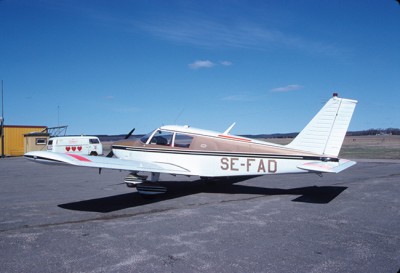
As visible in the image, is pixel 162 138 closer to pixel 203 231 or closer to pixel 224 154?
pixel 224 154

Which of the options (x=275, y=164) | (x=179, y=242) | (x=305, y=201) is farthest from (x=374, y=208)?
(x=179, y=242)

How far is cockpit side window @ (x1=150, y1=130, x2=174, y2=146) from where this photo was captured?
36.1 ft

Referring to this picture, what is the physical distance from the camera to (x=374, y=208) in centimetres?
820

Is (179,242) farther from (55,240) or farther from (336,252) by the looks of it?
(336,252)

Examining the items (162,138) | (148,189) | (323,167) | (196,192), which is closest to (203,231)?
(148,189)

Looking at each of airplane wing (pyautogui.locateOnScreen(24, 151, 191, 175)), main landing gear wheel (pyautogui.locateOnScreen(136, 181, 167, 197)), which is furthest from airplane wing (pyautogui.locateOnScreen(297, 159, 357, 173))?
main landing gear wheel (pyautogui.locateOnScreen(136, 181, 167, 197))

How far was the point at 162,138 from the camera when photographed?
11102 mm

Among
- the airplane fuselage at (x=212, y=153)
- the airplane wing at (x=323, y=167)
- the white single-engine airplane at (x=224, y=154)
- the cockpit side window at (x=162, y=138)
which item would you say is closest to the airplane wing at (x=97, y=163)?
the white single-engine airplane at (x=224, y=154)

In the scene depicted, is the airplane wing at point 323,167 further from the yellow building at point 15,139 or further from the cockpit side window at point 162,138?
the yellow building at point 15,139

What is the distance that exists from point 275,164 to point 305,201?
1295 millimetres

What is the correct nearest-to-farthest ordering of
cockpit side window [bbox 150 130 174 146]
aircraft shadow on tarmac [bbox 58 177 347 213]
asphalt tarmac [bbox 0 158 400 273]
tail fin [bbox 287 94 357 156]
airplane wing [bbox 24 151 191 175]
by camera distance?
asphalt tarmac [bbox 0 158 400 273], airplane wing [bbox 24 151 191 175], aircraft shadow on tarmac [bbox 58 177 347 213], tail fin [bbox 287 94 357 156], cockpit side window [bbox 150 130 174 146]

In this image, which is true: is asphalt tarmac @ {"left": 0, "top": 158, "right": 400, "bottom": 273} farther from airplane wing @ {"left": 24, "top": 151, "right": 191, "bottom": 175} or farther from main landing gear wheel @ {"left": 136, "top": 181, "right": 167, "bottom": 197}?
airplane wing @ {"left": 24, "top": 151, "right": 191, "bottom": 175}

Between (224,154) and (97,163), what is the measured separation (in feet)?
12.5

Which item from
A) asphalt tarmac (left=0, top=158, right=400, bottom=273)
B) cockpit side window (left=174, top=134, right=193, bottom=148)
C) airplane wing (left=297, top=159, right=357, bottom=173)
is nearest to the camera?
asphalt tarmac (left=0, top=158, right=400, bottom=273)
